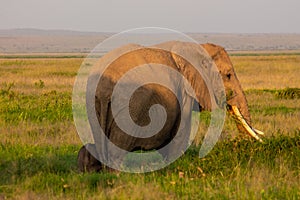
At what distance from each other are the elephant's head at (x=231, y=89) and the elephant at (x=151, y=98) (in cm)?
16

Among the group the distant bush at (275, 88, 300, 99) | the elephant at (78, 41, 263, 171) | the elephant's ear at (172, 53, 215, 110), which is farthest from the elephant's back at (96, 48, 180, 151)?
the distant bush at (275, 88, 300, 99)

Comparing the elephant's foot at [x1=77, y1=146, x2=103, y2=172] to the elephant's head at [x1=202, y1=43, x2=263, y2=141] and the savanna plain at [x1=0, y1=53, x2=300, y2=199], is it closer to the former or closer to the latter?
the savanna plain at [x1=0, y1=53, x2=300, y2=199]

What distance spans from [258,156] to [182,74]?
149cm

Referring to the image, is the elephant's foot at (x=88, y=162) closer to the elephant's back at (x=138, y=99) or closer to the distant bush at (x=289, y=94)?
the elephant's back at (x=138, y=99)

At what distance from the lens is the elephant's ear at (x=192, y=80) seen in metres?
7.93

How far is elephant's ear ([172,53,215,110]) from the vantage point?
793 centimetres

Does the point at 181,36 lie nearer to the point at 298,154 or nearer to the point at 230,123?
the point at 298,154

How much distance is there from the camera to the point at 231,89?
8.48 meters

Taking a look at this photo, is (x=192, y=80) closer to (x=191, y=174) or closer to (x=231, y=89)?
(x=231, y=89)

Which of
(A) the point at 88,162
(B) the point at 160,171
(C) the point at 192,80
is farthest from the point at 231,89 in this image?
(A) the point at 88,162

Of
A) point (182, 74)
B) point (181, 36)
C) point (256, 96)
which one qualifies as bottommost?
point (256, 96)

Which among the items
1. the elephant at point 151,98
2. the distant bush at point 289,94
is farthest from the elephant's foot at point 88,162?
the distant bush at point 289,94

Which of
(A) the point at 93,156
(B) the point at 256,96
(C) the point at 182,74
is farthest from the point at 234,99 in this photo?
(B) the point at 256,96

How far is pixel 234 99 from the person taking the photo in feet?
27.7
